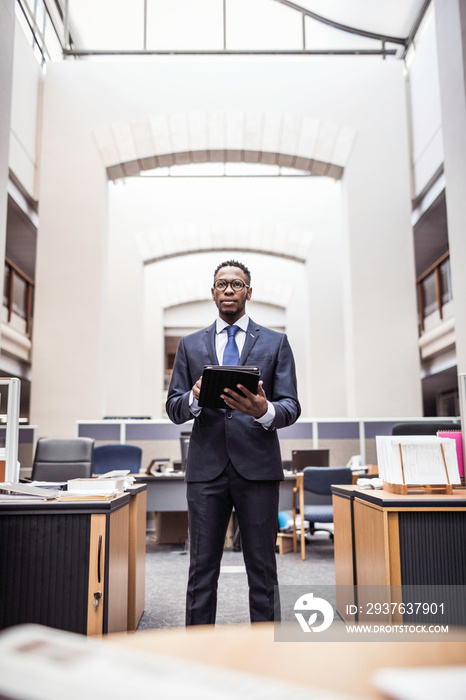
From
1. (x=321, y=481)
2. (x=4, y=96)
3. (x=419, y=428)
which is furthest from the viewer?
(x=321, y=481)

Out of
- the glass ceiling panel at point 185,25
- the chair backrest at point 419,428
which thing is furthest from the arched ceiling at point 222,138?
the chair backrest at point 419,428

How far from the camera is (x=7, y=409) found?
2834 millimetres

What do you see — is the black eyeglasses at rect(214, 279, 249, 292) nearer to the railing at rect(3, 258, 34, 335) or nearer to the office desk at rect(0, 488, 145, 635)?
the office desk at rect(0, 488, 145, 635)

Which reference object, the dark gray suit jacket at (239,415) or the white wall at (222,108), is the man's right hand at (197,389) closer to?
the dark gray suit jacket at (239,415)

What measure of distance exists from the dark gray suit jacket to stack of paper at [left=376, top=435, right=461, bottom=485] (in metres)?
0.63

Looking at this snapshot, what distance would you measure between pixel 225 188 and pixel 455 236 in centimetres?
750

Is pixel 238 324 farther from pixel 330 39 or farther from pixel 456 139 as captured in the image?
pixel 330 39

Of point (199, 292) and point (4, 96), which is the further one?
point (199, 292)

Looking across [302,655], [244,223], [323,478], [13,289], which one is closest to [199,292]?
[244,223]

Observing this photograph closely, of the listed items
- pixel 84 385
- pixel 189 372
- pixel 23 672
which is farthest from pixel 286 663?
pixel 84 385

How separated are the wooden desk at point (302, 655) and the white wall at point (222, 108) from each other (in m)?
7.29

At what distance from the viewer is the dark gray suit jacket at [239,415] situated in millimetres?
2092

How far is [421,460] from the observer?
2574mm

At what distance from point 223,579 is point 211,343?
9.37 feet
